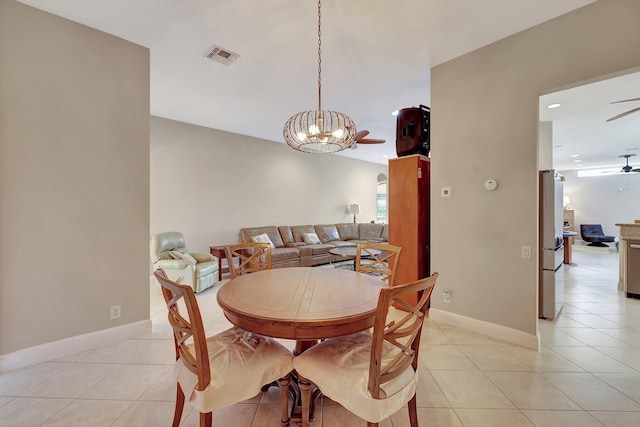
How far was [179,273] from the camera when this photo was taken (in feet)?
12.6

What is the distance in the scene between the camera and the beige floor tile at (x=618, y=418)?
154cm

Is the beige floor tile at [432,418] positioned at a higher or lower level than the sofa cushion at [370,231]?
lower

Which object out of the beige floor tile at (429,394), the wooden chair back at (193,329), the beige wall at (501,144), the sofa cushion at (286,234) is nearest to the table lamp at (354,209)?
the sofa cushion at (286,234)

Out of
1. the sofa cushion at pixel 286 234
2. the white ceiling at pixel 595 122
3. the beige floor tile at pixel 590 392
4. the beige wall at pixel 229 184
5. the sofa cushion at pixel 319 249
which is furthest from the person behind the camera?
the sofa cushion at pixel 286 234

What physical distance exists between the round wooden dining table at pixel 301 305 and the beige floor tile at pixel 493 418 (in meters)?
0.86

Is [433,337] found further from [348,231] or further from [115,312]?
[348,231]

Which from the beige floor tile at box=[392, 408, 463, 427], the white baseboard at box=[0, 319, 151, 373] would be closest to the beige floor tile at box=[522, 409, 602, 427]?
the beige floor tile at box=[392, 408, 463, 427]

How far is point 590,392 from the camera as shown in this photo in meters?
1.81

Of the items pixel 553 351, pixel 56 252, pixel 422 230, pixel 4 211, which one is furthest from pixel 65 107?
pixel 553 351

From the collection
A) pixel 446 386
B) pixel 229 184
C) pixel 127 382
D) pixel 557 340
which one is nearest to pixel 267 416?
pixel 127 382

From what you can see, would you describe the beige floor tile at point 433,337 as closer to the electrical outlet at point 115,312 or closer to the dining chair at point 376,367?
the dining chair at point 376,367

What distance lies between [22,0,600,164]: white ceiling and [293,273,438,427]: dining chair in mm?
2200

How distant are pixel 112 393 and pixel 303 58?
129 inches

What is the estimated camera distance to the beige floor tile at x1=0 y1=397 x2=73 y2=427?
1543mm
